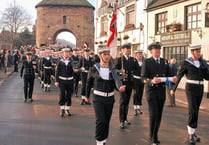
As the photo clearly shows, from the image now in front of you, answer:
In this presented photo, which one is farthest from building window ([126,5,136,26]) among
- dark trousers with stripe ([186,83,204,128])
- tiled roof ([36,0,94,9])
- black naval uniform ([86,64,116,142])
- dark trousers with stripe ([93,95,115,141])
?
tiled roof ([36,0,94,9])

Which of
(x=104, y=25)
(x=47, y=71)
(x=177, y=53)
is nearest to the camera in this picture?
(x=47, y=71)

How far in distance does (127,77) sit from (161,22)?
12.9 m

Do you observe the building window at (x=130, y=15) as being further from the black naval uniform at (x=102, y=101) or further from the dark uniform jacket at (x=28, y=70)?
the black naval uniform at (x=102, y=101)

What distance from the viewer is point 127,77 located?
7.57 metres

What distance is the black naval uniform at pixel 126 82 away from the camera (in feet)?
23.9

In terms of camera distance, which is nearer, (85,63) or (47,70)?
(85,63)

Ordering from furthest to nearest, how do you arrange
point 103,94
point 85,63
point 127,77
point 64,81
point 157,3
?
point 157,3 < point 85,63 < point 64,81 < point 127,77 < point 103,94

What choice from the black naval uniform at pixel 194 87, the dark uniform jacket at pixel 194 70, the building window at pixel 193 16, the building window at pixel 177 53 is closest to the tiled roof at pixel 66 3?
the building window at pixel 177 53

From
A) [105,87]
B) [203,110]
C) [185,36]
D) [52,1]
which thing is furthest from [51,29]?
[105,87]

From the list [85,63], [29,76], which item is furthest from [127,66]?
[29,76]

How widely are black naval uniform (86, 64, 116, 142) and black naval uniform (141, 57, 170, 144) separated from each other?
81 centimetres

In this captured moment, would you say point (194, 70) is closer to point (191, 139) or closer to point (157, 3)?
point (191, 139)

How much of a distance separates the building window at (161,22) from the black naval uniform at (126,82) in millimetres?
12116

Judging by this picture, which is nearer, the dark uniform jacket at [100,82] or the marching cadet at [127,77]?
the dark uniform jacket at [100,82]
